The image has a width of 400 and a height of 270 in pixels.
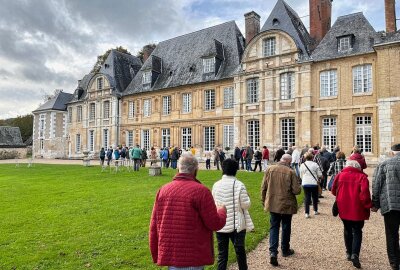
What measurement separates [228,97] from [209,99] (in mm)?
1722

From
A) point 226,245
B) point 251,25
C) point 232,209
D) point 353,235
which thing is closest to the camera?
point 232,209

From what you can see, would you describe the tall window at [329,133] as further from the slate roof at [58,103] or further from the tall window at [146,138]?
the slate roof at [58,103]

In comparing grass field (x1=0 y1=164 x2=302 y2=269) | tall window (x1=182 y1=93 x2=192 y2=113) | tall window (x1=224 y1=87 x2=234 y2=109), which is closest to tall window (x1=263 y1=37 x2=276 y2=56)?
tall window (x1=224 y1=87 x2=234 y2=109)

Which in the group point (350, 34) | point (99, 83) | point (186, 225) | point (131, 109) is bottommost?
point (186, 225)

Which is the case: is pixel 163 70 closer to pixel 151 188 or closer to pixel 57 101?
pixel 57 101

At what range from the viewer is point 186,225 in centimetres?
282

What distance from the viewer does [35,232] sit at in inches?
259

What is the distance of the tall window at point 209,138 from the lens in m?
25.2

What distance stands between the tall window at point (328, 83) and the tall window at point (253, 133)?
4.54 m

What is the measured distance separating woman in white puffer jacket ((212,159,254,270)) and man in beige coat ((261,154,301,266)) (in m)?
0.96

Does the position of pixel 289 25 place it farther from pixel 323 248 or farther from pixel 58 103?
pixel 58 103

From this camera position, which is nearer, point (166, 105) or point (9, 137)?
point (166, 105)

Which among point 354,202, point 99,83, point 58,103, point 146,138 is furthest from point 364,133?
point 58,103

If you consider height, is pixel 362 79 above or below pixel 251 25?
below
